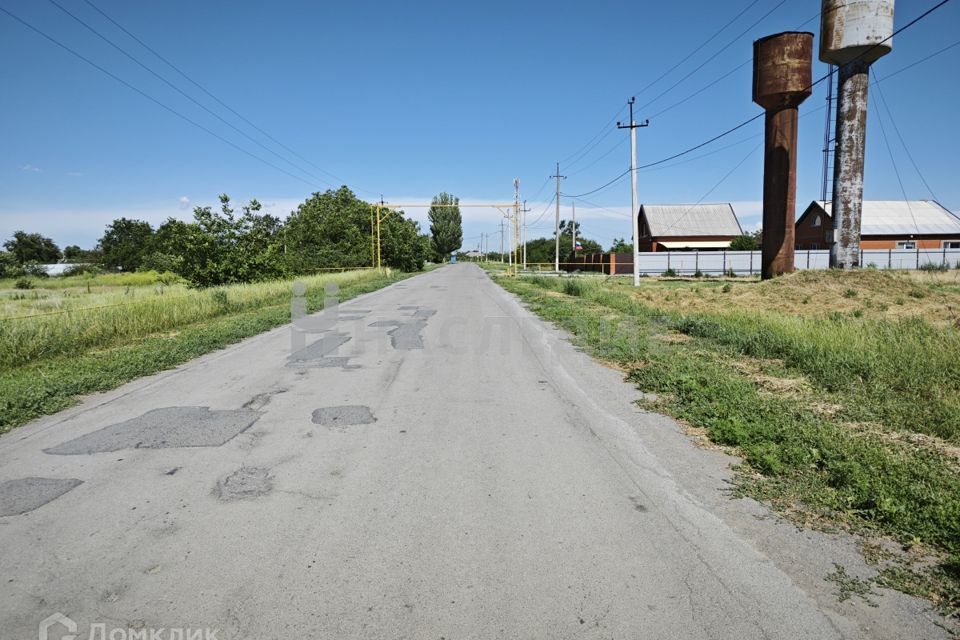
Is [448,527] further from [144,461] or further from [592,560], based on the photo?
[144,461]

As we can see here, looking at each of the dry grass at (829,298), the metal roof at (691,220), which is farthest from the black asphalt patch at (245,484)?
the metal roof at (691,220)

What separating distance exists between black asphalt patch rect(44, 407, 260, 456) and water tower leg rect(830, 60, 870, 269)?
25.2 meters

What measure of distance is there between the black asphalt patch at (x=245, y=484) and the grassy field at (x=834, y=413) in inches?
144

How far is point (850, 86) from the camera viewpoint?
22.5 m

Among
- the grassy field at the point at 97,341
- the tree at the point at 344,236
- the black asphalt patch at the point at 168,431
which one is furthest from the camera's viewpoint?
the tree at the point at 344,236

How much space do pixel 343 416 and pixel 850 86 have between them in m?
25.8

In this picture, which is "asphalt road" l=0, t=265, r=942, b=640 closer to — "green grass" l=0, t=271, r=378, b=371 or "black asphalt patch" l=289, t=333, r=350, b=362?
"black asphalt patch" l=289, t=333, r=350, b=362

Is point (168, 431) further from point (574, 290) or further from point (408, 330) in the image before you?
point (574, 290)

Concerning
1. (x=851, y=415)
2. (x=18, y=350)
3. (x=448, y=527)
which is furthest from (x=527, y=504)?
(x=18, y=350)

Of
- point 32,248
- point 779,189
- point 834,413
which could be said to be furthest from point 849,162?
point 32,248

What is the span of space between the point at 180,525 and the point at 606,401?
15.6 ft

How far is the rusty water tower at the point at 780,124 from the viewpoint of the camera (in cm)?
2572

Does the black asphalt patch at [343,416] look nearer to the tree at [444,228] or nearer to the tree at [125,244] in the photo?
the tree at [125,244]

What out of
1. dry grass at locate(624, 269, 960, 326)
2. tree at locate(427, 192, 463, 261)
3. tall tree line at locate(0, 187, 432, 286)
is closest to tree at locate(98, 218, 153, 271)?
tall tree line at locate(0, 187, 432, 286)
